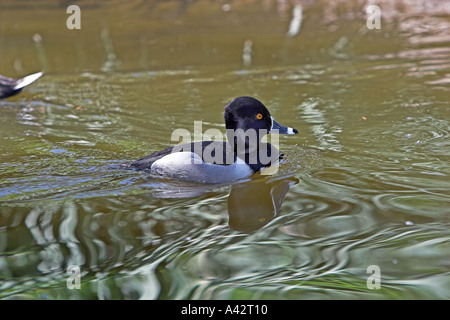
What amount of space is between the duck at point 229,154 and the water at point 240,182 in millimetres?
145

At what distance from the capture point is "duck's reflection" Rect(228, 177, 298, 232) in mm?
5613

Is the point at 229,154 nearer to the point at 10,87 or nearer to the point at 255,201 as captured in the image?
the point at 255,201

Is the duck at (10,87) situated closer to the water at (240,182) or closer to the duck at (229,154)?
the water at (240,182)

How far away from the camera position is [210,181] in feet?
21.1

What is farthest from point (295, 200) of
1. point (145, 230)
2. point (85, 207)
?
point (85, 207)

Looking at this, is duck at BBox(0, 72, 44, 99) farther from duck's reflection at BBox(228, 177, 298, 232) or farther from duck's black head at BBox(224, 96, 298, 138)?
duck's reflection at BBox(228, 177, 298, 232)

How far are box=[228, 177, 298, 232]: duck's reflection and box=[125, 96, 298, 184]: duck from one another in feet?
0.63

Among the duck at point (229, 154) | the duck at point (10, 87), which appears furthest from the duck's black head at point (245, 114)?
the duck at point (10, 87)

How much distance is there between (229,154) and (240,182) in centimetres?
32

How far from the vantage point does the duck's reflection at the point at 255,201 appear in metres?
5.61

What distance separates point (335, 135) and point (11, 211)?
402 centimetres

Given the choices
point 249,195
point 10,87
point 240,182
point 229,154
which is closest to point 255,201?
point 249,195

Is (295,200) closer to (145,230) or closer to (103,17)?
(145,230)
